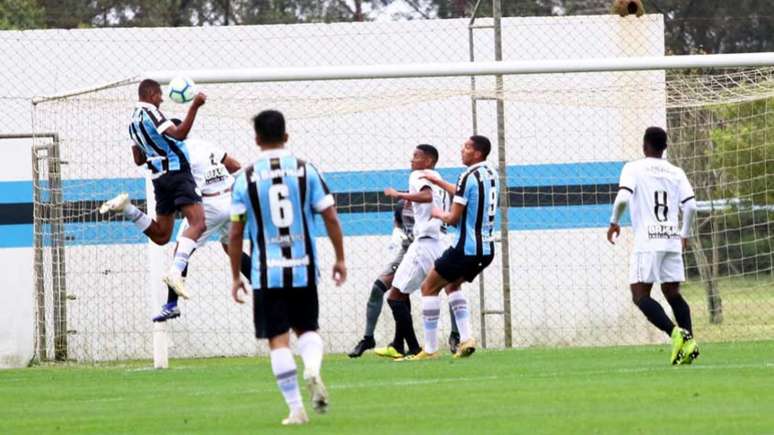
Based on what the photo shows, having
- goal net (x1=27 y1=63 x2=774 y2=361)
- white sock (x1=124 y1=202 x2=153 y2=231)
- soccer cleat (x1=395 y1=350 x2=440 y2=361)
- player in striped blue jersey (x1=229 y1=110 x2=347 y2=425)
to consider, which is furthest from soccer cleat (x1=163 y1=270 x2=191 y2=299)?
player in striped blue jersey (x1=229 y1=110 x2=347 y2=425)

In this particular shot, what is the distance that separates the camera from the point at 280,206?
10.2 meters

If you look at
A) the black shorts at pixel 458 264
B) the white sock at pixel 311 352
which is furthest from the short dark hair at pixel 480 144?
the white sock at pixel 311 352

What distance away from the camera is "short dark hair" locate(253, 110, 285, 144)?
10.1 metres

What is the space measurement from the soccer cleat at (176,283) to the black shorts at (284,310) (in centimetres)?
538

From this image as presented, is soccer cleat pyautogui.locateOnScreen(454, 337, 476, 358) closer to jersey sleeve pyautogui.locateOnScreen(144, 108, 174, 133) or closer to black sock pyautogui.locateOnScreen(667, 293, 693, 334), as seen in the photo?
black sock pyautogui.locateOnScreen(667, 293, 693, 334)

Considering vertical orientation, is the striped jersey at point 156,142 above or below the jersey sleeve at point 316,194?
above

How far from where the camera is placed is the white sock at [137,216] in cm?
1539

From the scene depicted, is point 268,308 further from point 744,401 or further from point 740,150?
point 740,150

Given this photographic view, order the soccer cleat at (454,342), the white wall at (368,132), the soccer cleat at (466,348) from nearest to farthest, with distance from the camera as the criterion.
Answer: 1. the soccer cleat at (466,348)
2. the soccer cleat at (454,342)
3. the white wall at (368,132)

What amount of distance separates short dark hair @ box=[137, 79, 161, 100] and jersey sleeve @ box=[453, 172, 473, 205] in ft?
9.84

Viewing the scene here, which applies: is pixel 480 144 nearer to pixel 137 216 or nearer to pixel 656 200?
pixel 656 200

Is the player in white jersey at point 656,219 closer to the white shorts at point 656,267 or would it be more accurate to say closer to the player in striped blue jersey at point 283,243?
the white shorts at point 656,267

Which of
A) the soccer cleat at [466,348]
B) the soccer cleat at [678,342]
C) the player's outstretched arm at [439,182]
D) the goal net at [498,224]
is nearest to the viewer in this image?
the soccer cleat at [678,342]

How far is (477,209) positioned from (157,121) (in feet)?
10.3
